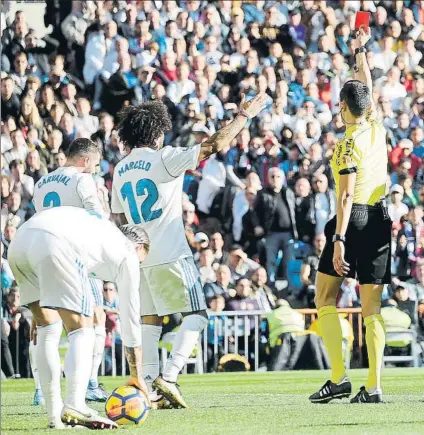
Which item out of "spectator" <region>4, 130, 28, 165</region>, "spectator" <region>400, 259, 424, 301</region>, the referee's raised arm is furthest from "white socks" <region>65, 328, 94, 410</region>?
"spectator" <region>4, 130, 28, 165</region>

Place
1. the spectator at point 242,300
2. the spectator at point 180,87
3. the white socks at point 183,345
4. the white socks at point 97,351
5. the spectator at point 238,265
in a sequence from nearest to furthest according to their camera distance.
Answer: the white socks at point 183,345
the white socks at point 97,351
the spectator at point 242,300
the spectator at point 238,265
the spectator at point 180,87

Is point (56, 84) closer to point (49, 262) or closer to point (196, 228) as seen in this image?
point (196, 228)

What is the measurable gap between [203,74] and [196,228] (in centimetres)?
278

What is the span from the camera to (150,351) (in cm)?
1009

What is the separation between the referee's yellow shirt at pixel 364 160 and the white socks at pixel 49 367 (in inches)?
109

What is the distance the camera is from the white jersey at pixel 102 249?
784 cm

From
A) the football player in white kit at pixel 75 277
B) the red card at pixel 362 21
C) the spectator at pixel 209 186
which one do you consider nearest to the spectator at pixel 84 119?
the spectator at pixel 209 186

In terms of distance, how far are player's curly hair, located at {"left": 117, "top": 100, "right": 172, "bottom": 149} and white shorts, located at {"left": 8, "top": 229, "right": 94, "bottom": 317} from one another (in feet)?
7.47

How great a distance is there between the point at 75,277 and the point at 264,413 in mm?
2178

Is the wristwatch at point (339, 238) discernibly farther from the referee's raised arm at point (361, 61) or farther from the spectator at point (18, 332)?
the spectator at point (18, 332)

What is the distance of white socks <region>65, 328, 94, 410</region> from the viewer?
793 centimetres

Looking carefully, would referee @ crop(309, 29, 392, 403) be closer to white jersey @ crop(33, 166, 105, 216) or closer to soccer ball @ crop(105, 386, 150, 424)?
white jersey @ crop(33, 166, 105, 216)

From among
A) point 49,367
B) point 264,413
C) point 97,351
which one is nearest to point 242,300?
point 97,351

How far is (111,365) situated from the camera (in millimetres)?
16234
